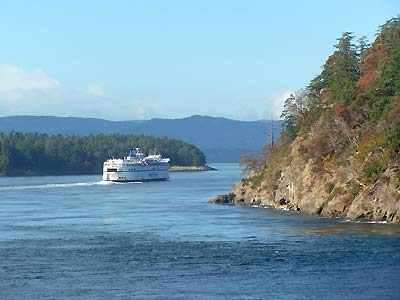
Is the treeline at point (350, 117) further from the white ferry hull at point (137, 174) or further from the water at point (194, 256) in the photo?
the white ferry hull at point (137, 174)

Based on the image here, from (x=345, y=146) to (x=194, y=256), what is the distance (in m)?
34.4

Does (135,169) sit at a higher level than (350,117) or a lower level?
lower

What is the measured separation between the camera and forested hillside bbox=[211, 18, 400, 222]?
75.9 meters

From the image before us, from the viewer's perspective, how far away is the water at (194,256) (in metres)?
44.2

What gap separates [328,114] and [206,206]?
1875cm

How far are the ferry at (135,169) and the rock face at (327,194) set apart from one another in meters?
66.1

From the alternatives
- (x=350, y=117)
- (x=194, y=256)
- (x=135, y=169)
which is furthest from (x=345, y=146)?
(x=135, y=169)

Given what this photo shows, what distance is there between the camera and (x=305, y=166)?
300ft

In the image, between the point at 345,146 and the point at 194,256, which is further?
the point at 345,146

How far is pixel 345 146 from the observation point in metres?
86.6

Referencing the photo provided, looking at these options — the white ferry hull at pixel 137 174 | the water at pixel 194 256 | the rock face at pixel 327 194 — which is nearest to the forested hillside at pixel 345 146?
the rock face at pixel 327 194

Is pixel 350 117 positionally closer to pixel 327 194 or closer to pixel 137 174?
pixel 327 194

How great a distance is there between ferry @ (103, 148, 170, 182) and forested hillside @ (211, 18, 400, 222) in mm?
64616

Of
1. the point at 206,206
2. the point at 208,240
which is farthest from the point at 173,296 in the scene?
the point at 206,206
